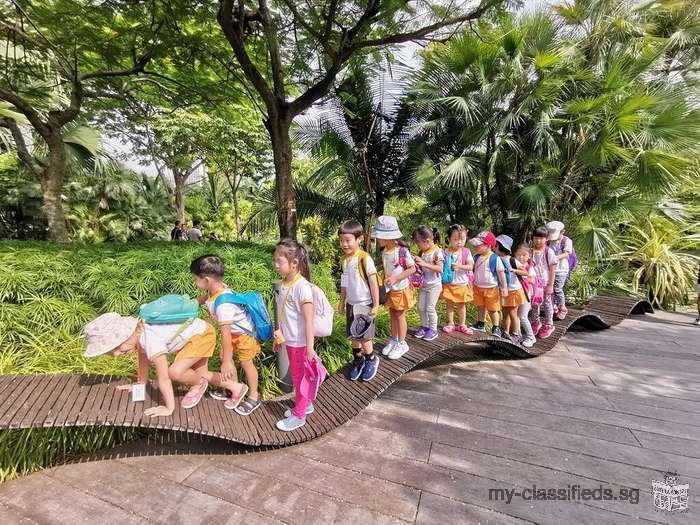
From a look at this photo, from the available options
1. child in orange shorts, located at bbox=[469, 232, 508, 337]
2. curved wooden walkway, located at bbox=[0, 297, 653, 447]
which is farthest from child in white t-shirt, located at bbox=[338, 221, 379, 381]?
child in orange shorts, located at bbox=[469, 232, 508, 337]

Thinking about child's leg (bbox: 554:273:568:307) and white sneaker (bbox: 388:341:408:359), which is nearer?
A: white sneaker (bbox: 388:341:408:359)

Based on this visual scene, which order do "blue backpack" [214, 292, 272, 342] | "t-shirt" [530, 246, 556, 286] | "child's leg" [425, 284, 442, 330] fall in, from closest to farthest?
"blue backpack" [214, 292, 272, 342]
"child's leg" [425, 284, 442, 330]
"t-shirt" [530, 246, 556, 286]

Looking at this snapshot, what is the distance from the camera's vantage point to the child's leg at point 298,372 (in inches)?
94.3

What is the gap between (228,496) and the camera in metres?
1.92

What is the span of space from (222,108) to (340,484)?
786 cm

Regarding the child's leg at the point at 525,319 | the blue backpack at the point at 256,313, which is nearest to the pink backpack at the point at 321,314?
the blue backpack at the point at 256,313

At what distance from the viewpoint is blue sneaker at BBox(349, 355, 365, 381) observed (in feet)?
9.86

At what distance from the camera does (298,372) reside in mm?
2408

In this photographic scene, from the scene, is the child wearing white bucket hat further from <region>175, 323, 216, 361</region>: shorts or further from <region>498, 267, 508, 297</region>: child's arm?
<region>175, 323, 216, 361</region>: shorts

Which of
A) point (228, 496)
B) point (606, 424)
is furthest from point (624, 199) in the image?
point (228, 496)

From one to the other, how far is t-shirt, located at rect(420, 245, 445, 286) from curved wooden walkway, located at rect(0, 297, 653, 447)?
738mm

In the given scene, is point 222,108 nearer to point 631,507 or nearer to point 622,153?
point 622,153

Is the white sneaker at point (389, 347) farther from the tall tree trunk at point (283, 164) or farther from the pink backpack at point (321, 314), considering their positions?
the tall tree trunk at point (283, 164)

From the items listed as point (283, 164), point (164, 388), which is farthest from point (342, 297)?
point (283, 164)
